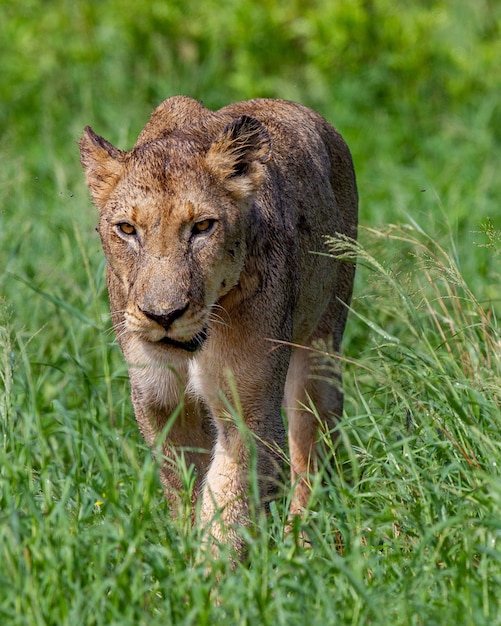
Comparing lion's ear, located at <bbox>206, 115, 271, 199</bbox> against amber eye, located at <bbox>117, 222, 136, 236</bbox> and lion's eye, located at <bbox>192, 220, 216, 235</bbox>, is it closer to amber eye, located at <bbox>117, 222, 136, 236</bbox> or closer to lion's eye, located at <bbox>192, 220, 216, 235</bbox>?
lion's eye, located at <bbox>192, 220, 216, 235</bbox>

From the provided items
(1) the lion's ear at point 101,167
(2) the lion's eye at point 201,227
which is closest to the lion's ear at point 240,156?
(2) the lion's eye at point 201,227

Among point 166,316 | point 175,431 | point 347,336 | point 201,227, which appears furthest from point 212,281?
point 347,336

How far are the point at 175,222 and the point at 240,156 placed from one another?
431 millimetres

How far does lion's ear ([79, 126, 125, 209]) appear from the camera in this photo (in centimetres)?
435

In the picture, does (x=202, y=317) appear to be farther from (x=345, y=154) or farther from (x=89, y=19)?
(x=89, y=19)

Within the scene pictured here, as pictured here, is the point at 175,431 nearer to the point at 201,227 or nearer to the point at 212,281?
the point at 212,281

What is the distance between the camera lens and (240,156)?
4289mm

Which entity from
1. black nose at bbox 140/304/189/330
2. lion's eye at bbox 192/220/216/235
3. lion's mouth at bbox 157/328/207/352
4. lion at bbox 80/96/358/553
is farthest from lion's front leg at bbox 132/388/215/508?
lion's eye at bbox 192/220/216/235

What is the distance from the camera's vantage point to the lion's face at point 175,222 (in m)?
3.94

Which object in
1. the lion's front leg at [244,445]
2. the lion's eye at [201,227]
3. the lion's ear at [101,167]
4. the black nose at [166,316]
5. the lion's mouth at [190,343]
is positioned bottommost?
the lion's front leg at [244,445]

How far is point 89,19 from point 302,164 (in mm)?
6344

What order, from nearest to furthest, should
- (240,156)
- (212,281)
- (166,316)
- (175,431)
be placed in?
1. (166,316)
2. (212,281)
3. (240,156)
4. (175,431)

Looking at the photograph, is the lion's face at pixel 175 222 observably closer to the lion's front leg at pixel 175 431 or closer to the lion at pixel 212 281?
the lion at pixel 212 281

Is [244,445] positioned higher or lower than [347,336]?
higher
